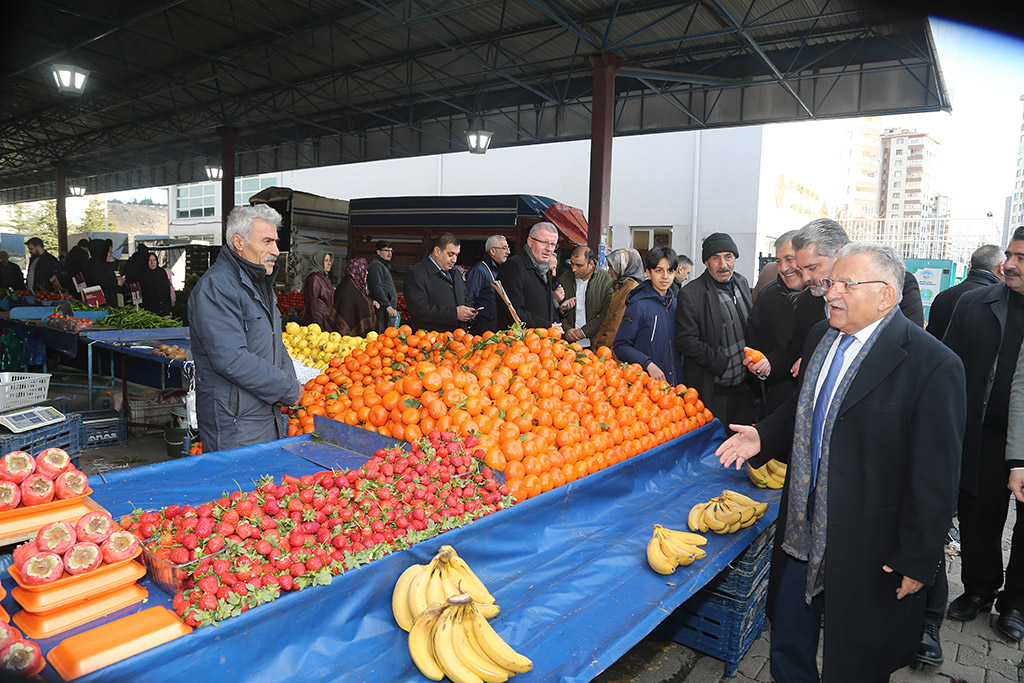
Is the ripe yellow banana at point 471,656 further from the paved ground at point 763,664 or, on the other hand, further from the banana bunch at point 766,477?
the banana bunch at point 766,477

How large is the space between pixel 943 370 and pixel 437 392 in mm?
2113

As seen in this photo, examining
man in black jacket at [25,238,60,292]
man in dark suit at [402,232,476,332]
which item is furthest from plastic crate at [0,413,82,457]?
man in black jacket at [25,238,60,292]

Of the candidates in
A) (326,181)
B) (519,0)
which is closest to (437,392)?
(519,0)

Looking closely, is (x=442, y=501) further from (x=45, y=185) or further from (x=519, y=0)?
(x=45, y=185)

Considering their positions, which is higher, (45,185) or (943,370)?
(45,185)

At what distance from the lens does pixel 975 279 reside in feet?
16.1

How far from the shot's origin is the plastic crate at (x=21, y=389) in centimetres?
476

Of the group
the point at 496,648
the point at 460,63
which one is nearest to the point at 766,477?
the point at 496,648

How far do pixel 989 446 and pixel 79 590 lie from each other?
4267mm

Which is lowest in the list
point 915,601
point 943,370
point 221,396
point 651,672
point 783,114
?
point 651,672

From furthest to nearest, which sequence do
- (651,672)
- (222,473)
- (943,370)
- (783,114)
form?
(783,114) → (651,672) → (222,473) → (943,370)

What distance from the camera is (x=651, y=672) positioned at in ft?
10.1

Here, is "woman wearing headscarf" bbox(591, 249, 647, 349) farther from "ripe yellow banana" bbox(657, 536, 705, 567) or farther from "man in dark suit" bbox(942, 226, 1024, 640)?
"ripe yellow banana" bbox(657, 536, 705, 567)

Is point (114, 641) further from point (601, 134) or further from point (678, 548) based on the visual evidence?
point (601, 134)
